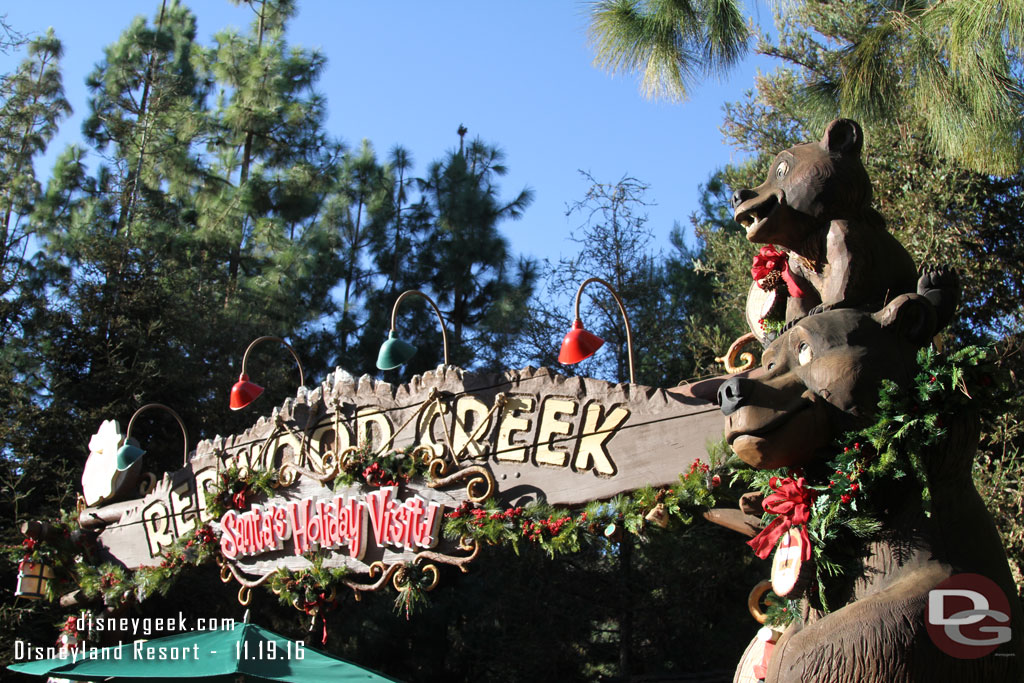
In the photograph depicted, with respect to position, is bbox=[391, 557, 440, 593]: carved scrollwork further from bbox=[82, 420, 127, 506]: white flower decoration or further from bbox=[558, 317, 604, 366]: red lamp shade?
bbox=[82, 420, 127, 506]: white flower decoration

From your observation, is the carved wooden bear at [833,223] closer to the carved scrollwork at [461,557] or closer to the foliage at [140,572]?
the carved scrollwork at [461,557]

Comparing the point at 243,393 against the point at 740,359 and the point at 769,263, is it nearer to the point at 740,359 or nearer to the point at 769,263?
the point at 740,359

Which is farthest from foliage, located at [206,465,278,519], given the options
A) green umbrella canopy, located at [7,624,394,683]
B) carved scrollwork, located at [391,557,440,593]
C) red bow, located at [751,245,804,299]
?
red bow, located at [751,245,804,299]

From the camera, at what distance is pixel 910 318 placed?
3.38m

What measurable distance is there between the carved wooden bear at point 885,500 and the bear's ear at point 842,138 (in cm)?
75

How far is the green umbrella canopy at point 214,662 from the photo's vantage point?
5.22m

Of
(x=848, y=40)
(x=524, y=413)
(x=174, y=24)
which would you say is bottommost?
(x=524, y=413)

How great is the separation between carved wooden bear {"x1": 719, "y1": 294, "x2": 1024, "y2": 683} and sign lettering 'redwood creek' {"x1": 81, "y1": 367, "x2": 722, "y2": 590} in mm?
1356

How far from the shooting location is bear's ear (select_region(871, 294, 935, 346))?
334cm

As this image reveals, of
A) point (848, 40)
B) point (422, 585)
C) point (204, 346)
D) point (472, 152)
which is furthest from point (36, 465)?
point (848, 40)

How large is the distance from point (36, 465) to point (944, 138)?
36.1 ft

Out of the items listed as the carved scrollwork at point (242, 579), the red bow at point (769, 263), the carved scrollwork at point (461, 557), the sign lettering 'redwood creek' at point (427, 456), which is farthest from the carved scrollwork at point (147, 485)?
the red bow at point (769, 263)

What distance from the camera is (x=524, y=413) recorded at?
549 cm

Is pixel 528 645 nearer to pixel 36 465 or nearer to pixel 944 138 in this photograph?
pixel 36 465
